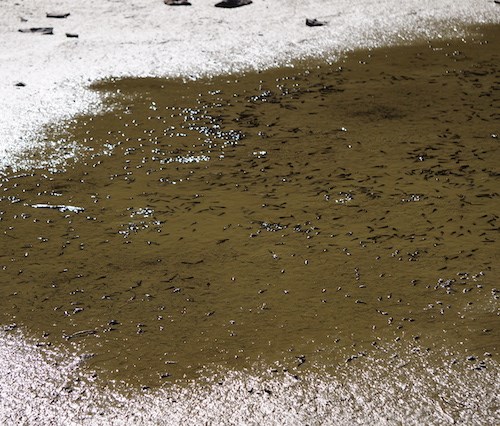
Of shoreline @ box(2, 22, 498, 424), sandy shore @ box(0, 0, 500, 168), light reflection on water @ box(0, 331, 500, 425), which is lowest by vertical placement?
sandy shore @ box(0, 0, 500, 168)

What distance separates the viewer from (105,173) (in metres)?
3.24

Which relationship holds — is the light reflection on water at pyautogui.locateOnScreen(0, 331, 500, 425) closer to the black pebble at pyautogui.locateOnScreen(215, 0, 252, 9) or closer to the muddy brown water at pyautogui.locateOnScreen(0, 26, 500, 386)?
the muddy brown water at pyautogui.locateOnScreen(0, 26, 500, 386)

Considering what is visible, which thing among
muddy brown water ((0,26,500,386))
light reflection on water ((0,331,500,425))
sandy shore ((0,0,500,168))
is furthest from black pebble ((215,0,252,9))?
light reflection on water ((0,331,500,425))

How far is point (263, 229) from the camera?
277 centimetres

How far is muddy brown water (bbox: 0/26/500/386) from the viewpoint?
221 centimetres

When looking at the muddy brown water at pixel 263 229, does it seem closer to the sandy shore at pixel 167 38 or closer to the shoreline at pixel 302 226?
the shoreline at pixel 302 226

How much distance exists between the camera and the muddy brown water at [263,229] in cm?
221

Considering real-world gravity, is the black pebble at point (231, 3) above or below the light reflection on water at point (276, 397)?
below

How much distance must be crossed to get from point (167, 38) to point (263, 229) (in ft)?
7.87

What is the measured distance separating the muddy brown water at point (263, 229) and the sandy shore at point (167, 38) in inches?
10.5

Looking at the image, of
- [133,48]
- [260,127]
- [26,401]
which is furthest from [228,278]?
[133,48]

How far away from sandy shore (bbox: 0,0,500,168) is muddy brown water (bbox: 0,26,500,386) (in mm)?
268

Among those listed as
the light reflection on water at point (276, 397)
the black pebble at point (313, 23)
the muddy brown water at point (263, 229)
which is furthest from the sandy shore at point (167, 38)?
the light reflection on water at point (276, 397)

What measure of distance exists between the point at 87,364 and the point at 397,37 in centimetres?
341
